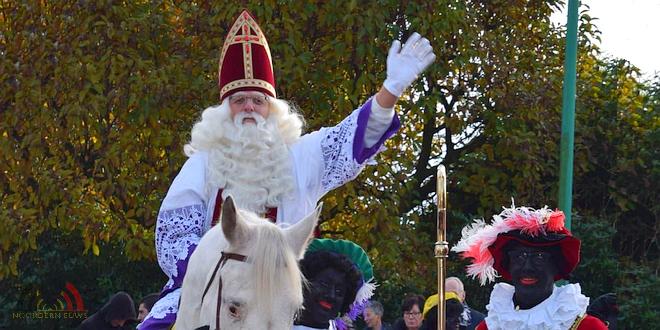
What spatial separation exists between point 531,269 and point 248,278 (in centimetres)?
294

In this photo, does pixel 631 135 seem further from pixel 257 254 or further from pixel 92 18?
pixel 257 254

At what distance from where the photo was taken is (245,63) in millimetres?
6430

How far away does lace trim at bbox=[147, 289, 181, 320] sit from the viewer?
5711 millimetres

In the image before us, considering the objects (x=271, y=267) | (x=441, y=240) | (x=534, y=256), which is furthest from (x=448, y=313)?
(x=271, y=267)

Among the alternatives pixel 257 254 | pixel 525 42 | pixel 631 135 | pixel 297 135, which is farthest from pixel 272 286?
pixel 631 135

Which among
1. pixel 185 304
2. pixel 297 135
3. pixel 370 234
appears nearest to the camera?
pixel 185 304

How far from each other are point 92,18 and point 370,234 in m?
3.62

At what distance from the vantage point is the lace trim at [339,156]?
20.6ft

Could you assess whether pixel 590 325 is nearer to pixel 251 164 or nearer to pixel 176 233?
pixel 251 164

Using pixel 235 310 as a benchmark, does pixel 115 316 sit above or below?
above

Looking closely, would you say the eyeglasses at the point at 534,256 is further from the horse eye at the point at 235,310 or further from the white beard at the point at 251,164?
the horse eye at the point at 235,310

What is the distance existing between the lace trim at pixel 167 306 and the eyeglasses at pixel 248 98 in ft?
3.38

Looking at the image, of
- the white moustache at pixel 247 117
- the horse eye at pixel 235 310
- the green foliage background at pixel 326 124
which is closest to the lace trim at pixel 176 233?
the white moustache at pixel 247 117

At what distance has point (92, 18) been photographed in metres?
14.2
